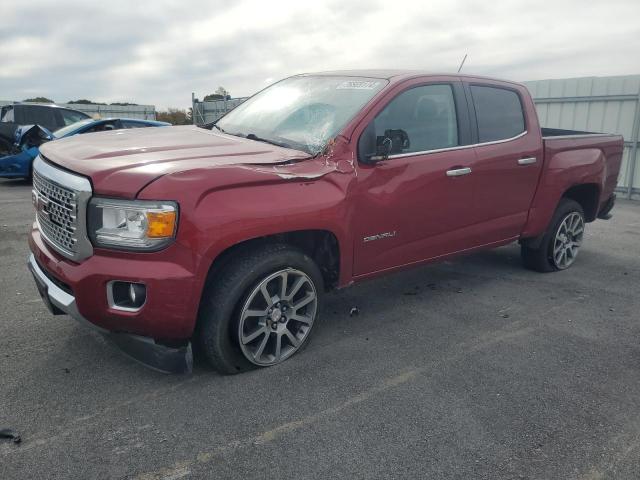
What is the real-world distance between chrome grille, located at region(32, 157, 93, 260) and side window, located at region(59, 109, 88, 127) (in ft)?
32.0

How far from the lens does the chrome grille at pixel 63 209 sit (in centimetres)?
262

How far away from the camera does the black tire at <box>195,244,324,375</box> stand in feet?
9.41

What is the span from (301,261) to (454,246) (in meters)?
1.59

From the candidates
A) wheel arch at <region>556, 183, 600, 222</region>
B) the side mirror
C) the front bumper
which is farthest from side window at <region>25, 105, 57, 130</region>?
wheel arch at <region>556, 183, 600, 222</region>

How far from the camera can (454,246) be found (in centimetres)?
417

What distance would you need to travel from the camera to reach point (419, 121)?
12.4 ft

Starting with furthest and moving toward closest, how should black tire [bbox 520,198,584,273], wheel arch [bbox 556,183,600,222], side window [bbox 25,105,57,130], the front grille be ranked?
side window [bbox 25,105,57,130] → wheel arch [bbox 556,183,600,222] → black tire [bbox 520,198,584,273] → the front grille

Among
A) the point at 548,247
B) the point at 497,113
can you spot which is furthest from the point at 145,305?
the point at 548,247

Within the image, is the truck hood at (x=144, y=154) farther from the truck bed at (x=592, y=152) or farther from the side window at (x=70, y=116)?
the side window at (x=70, y=116)

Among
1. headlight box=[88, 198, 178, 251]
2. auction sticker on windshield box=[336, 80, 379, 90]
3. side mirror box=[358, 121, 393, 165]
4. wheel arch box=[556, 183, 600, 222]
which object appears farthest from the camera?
wheel arch box=[556, 183, 600, 222]

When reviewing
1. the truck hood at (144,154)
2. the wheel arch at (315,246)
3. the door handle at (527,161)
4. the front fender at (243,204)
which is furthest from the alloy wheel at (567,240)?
the truck hood at (144,154)

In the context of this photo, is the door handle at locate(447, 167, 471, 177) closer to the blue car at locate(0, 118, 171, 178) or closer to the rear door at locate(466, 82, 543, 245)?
the rear door at locate(466, 82, 543, 245)

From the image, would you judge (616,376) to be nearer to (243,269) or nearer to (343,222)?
(343,222)

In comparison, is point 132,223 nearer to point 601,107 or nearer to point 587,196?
point 587,196
